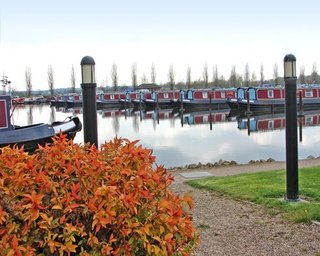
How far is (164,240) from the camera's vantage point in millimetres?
2621

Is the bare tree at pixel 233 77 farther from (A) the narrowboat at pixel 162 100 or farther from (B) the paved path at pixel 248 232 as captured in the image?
(B) the paved path at pixel 248 232

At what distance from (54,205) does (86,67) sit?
3.20m

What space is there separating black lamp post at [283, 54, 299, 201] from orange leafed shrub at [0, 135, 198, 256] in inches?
162

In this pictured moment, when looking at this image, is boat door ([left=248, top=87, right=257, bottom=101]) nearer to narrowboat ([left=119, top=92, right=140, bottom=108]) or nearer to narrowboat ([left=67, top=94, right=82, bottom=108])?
narrowboat ([left=119, top=92, right=140, bottom=108])

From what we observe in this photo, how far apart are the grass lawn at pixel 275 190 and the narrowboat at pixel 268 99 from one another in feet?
108

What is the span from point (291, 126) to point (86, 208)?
15.7ft

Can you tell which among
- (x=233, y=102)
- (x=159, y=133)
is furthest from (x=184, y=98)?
(x=159, y=133)

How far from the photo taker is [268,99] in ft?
145

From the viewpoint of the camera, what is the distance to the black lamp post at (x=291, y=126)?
21.8ft

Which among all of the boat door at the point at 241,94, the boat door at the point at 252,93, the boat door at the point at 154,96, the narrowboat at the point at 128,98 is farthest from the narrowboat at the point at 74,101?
the boat door at the point at 252,93

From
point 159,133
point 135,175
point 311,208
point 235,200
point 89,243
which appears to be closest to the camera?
point 89,243

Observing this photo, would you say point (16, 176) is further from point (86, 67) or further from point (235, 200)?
point (235, 200)

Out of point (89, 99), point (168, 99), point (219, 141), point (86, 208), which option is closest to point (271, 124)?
point (219, 141)

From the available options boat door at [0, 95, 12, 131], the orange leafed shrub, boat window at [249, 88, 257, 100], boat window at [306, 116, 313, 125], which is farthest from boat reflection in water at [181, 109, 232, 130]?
the orange leafed shrub
